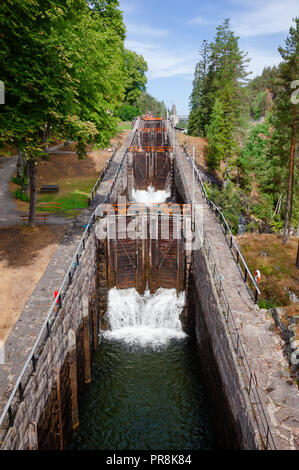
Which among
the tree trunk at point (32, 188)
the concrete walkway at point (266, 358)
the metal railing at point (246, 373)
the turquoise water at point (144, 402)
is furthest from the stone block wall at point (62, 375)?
the concrete walkway at point (266, 358)

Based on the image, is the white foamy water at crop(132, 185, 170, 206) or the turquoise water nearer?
the turquoise water

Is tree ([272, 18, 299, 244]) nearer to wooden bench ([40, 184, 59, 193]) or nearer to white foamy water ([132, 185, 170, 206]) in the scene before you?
white foamy water ([132, 185, 170, 206])

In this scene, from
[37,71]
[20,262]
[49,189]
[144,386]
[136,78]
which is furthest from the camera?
[136,78]

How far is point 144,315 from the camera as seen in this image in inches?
721

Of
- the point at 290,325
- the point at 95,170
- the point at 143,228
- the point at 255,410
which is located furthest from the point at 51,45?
the point at 95,170

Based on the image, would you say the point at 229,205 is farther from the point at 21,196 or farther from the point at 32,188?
the point at 32,188

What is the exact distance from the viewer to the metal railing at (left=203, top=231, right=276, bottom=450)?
22.2ft

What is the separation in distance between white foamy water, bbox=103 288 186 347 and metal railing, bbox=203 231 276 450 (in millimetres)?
5681

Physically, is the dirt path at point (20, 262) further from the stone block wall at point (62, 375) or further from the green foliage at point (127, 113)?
the green foliage at point (127, 113)

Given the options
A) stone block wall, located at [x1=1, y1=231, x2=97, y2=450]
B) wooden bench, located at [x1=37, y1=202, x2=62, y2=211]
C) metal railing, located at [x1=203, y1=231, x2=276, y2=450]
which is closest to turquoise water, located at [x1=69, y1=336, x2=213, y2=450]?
stone block wall, located at [x1=1, y1=231, x2=97, y2=450]

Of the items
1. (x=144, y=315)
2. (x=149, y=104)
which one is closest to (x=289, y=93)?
(x=144, y=315)

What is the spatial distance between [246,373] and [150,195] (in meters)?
27.2

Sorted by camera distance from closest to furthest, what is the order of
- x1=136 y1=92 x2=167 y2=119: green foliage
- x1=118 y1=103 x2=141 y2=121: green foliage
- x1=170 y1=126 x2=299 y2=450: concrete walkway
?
x1=170 y1=126 x2=299 y2=450: concrete walkway → x1=118 y1=103 x2=141 y2=121: green foliage → x1=136 y1=92 x2=167 y2=119: green foliage

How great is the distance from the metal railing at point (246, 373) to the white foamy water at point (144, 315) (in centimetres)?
568
